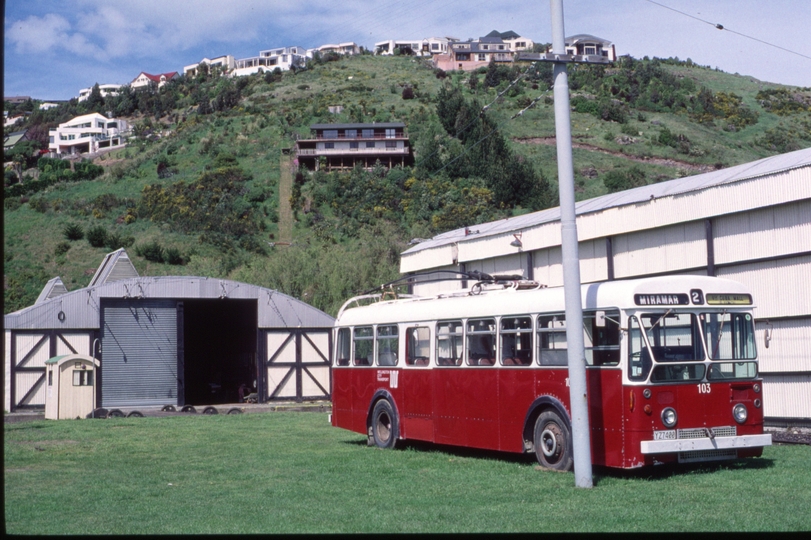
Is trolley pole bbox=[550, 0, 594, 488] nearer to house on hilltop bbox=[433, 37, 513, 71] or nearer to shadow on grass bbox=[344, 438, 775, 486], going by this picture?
shadow on grass bbox=[344, 438, 775, 486]

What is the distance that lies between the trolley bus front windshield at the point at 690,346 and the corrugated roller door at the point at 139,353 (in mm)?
26319

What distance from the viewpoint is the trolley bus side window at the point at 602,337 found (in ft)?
42.5

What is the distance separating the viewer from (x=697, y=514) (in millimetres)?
9695

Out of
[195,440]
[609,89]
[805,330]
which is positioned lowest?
[195,440]

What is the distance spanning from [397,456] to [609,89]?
101m

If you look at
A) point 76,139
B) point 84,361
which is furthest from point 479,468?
point 76,139

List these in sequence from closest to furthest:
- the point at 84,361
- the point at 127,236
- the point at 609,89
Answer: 1. the point at 84,361
2. the point at 127,236
3. the point at 609,89

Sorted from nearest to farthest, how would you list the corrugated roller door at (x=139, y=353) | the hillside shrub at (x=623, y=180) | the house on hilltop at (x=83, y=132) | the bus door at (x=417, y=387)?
the bus door at (x=417, y=387)
the corrugated roller door at (x=139, y=353)
the hillside shrub at (x=623, y=180)
the house on hilltop at (x=83, y=132)

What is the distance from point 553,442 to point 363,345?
6554 mm

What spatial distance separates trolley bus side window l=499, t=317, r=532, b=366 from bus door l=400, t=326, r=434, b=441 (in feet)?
7.60

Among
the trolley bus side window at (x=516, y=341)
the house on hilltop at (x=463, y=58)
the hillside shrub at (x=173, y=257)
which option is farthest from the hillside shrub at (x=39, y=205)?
the trolley bus side window at (x=516, y=341)

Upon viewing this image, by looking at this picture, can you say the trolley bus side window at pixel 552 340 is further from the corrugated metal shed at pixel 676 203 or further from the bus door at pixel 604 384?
the corrugated metal shed at pixel 676 203

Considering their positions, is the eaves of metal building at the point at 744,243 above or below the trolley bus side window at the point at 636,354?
above

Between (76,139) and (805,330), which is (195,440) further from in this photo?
(76,139)
